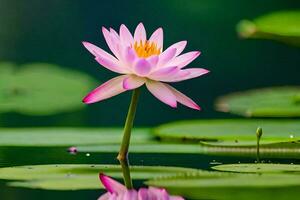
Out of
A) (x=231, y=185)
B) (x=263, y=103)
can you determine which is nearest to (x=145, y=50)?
(x=231, y=185)

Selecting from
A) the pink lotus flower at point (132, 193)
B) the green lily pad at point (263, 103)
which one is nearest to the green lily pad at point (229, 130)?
the green lily pad at point (263, 103)


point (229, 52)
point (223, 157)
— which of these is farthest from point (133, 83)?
point (229, 52)

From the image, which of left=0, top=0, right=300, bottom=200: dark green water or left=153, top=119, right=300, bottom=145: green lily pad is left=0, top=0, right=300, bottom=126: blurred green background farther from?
left=153, top=119, right=300, bottom=145: green lily pad

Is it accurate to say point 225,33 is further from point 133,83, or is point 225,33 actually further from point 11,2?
point 133,83

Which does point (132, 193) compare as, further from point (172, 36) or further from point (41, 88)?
point (172, 36)

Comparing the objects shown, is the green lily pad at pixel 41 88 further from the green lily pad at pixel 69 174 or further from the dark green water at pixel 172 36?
the green lily pad at pixel 69 174

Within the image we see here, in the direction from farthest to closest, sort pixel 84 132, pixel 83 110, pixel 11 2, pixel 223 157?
pixel 11 2 < pixel 83 110 < pixel 84 132 < pixel 223 157
